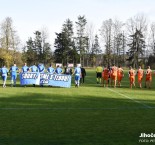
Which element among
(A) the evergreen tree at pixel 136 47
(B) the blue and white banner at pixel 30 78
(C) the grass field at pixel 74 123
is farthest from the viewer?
(A) the evergreen tree at pixel 136 47

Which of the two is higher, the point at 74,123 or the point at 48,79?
the point at 48,79

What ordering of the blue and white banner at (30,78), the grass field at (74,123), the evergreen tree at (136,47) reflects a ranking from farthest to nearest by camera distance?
the evergreen tree at (136,47) → the blue and white banner at (30,78) → the grass field at (74,123)

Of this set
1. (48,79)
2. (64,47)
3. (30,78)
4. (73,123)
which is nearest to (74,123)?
(73,123)

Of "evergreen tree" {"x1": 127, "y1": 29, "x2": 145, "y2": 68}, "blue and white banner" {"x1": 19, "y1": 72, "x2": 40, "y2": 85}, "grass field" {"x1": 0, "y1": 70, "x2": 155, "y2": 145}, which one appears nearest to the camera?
"grass field" {"x1": 0, "y1": 70, "x2": 155, "y2": 145}

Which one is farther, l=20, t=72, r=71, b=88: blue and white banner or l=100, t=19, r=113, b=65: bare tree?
l=100, t=19, r=113, b=65: bare tree

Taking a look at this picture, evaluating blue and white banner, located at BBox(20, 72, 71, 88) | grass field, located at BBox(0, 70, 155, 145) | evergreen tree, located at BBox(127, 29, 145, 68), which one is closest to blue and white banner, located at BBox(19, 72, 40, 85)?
blue and white banner, located at BBox(20, 72, 71, 88)

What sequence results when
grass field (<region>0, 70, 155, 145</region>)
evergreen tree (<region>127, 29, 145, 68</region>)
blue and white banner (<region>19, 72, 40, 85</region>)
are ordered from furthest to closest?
evergreen tree (<region>127, 29, 145, 68</region>)
blue and white banner (<region>19, 72, 40, 85</region>)
grass field (<region>0, 70, 155, 145</region>)

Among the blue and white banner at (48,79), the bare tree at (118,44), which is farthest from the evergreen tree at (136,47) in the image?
the blue and white banner at (48,79)

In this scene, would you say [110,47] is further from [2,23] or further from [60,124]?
[60,124]

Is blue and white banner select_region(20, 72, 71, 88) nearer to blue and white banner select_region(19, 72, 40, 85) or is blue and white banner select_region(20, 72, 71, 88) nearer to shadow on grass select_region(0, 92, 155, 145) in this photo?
blue and white banner select_region(19, 72, 40, 85)

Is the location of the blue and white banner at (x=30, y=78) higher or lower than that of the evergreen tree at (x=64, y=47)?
lower

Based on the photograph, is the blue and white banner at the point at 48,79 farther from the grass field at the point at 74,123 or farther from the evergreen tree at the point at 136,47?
the evergreen tree at the point at 136,47

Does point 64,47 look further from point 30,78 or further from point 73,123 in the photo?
point 73,123

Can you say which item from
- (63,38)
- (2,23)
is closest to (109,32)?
(63,38)
